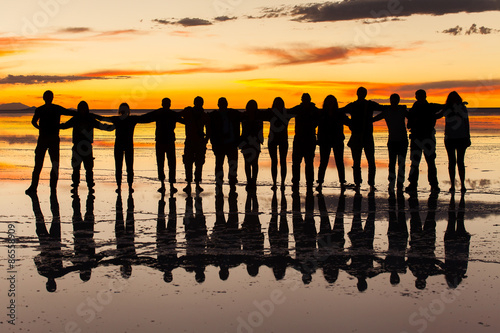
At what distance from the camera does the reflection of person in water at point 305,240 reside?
21.7 feet

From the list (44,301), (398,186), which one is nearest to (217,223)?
(44,301)

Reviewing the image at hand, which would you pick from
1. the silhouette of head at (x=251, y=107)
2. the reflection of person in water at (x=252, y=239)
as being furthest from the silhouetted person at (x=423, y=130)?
the reflection of person in water at (x=252, y=239)

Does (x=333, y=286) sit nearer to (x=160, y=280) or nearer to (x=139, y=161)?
(x=160, y=280)

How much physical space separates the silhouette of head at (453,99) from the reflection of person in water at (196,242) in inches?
225

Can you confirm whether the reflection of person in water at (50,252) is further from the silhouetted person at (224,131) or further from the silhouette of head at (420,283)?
the silhouetted person at (224,131)

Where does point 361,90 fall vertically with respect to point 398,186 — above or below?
above

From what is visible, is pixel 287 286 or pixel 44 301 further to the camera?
pixel 287 286

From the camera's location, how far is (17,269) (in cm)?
658

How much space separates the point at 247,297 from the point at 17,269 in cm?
249

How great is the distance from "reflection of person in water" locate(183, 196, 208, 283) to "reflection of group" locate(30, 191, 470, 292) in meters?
0.01

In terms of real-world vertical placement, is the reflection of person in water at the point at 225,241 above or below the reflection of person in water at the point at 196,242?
below

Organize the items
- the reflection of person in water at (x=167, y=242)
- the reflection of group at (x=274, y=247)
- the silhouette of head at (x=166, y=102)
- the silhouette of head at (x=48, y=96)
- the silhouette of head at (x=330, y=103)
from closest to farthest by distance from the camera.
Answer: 1. the reflection of group at (x=274, y=247)
2. the reflection of person in water at (x=167, y=242)
3. the silhouette of head at (x=48, y=96)
4. the silhouette of head at (x=166, y=102)
5. the silhouette of head at (x=330, y=103)

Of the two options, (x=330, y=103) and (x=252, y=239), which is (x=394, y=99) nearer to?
(x=330, y=103)

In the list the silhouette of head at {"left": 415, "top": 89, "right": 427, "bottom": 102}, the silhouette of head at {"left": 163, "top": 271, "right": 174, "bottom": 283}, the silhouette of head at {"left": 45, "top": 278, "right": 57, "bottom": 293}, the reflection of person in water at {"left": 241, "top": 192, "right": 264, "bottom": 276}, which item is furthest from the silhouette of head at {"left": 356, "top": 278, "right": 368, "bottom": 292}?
the silhouette of head at {"left": 415, "top": 89, "right": 427, "bottom": 102}
